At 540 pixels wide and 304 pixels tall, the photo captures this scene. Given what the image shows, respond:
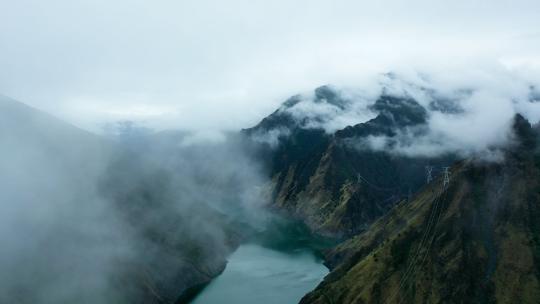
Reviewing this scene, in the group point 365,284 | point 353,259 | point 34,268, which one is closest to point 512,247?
point 365,284

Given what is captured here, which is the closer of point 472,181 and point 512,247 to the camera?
point 512,247

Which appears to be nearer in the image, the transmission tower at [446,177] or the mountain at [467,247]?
the mountain at [467,247]

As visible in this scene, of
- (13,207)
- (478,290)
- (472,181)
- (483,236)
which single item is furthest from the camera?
(13,207)

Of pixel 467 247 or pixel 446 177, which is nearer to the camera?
pixel 467 247

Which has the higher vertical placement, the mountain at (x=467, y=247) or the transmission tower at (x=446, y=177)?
the transmission tower at (x=446, y=177)

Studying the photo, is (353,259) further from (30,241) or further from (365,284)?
(30,241)

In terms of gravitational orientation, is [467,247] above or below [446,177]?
below

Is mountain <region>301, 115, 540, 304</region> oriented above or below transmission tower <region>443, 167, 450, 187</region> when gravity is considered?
below

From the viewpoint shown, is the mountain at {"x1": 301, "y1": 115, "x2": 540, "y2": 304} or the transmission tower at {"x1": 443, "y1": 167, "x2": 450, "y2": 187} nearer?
the mountain at {"x1": 301, "y1": 115, "x2": 540, "y2": 304}
